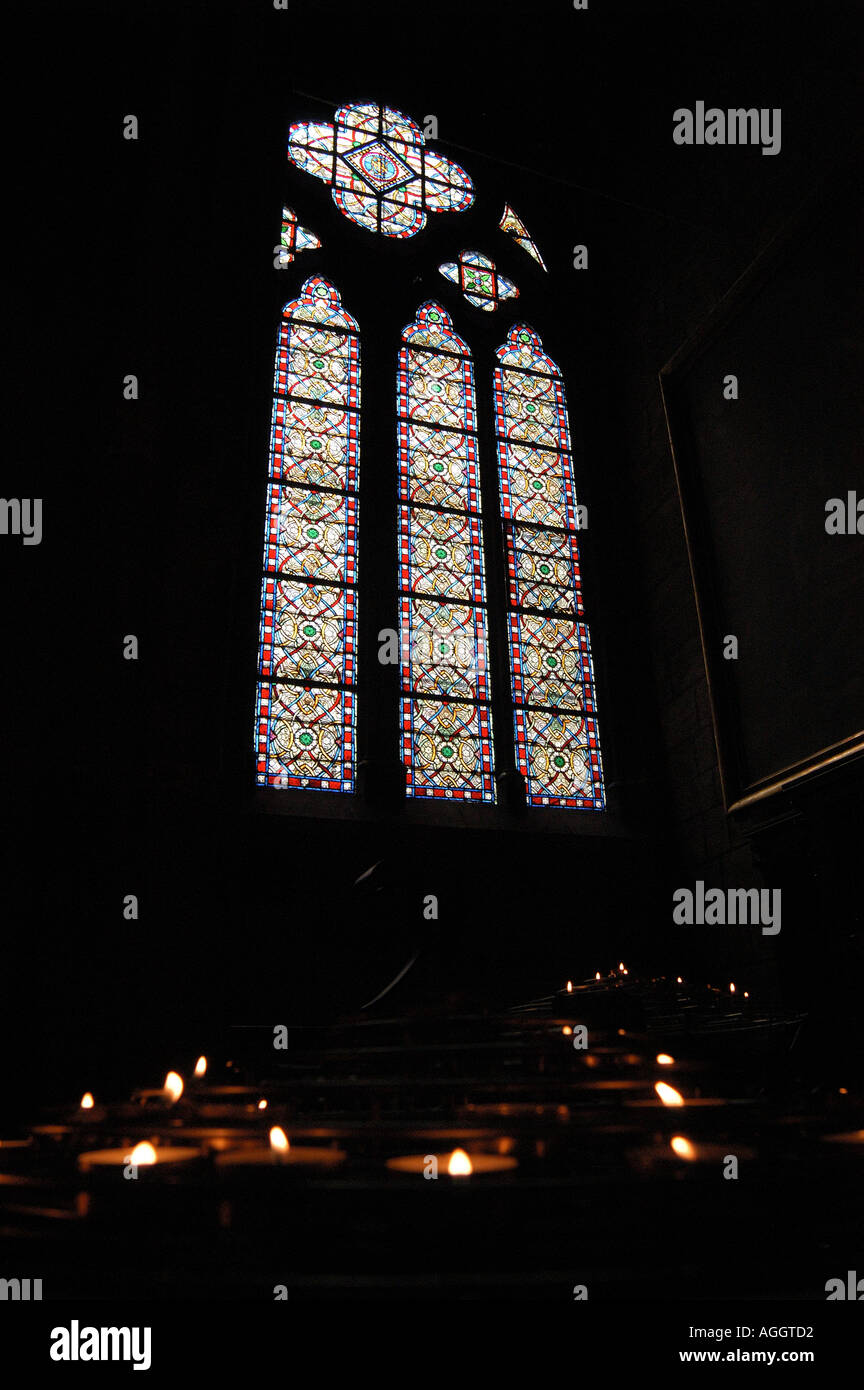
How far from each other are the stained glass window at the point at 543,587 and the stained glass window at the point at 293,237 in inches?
73.5

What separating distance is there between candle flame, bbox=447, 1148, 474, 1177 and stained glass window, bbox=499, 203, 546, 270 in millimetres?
9327

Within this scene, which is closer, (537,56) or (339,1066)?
(339,1066)

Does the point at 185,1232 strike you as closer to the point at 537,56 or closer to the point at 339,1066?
the point at 339,1066

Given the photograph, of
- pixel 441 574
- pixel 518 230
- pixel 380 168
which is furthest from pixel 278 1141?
pixel 518 230

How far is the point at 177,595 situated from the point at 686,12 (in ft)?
23.4

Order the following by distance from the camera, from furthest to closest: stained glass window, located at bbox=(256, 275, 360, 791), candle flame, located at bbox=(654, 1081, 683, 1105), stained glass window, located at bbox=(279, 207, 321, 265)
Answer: stained glass window, located at bbox=(279, 207, 321, 265) → stained glass window, located at bbox=(256, 275, 360, 791) → candle flame, located at bbox=(654, 1081, 683, 1105)

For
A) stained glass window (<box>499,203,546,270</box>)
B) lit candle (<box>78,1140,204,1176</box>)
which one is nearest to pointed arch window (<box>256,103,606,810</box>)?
stained glass window (<box>499,203,546,270</box>)

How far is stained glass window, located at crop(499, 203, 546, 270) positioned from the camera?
8.93m

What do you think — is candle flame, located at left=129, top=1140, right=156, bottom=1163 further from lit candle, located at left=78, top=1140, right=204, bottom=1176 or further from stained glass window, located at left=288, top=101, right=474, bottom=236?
stained glass window, located at left=288, top=101, right=474, bottom=236

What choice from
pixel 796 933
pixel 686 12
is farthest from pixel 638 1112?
pixel 686 12

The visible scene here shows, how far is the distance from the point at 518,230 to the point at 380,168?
143 cm

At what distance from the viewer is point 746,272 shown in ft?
20.3

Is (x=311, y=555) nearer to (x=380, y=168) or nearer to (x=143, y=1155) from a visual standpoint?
(x=380, y=168)

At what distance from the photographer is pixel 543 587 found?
738 cm
